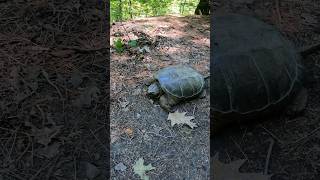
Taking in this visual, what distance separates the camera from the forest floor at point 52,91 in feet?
9.40

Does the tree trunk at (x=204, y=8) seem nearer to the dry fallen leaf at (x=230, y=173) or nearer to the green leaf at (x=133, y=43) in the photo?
the green leaf at (x=133, y=43)

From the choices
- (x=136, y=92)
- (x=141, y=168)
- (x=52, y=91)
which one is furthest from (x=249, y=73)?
(x=52, y=91)

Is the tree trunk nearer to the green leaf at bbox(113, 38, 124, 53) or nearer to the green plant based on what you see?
the green plant

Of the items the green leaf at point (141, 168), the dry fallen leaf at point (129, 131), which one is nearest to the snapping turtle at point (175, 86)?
the dry fallen leaf at point (129, 131)

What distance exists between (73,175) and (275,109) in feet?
5.48

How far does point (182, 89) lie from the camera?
3275 mm

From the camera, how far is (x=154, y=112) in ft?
10.8

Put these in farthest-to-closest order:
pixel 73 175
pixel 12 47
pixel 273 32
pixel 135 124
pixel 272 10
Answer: pixel 272 10, pixel 12 47, pixel 273 32, pixel 135 124, pixel 73 175

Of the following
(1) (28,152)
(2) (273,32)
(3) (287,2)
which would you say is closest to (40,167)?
(1) (28,152)

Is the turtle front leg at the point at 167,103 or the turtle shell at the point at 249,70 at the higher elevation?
the turtle shell at the point at 249,70

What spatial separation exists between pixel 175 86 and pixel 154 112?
27cm

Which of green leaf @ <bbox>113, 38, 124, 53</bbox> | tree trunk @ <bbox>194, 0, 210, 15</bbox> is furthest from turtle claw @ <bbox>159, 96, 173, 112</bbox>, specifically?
tree trunk @ <bbox>194, 0, 210, 15</bbox>

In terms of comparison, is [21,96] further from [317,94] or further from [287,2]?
[287,2]

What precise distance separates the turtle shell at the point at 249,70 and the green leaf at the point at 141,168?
0.68 meters
